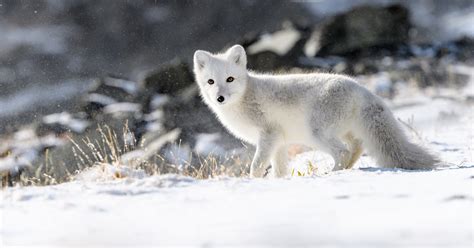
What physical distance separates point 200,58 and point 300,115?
111 centimetres

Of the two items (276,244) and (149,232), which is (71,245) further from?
(276,244)

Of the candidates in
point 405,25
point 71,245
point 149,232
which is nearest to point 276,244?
point 149,232

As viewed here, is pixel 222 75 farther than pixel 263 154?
Yes

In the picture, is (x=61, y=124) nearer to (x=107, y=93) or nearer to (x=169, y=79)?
(x=107, y=93)

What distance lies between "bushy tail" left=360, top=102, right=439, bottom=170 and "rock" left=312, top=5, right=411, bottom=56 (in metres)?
16.8

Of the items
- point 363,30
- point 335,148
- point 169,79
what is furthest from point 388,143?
point 363,30

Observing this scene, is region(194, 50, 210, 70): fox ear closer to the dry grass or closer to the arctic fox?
the arctic fox

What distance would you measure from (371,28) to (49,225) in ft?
71.3

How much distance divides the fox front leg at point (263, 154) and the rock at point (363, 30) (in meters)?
16.7

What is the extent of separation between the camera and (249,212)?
2.64 m

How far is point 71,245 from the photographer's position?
2.18 m

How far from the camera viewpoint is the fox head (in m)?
4.89

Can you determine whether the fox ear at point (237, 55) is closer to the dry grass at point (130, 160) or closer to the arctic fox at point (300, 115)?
the arctic fox at point (300, 115)

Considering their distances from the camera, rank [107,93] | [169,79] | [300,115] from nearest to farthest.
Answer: [300,115] → [107,93] → [169,79]
